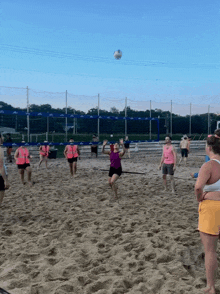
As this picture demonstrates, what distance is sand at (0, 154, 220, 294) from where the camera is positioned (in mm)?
2877

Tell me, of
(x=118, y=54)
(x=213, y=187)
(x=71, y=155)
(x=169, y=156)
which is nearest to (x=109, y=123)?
(x=118, y=54)

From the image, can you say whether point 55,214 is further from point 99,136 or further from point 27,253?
point 99,136

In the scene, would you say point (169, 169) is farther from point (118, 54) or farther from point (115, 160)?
point (118, 54)

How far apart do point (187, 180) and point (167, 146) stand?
2.06 metres

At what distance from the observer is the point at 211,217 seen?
2.42 meters

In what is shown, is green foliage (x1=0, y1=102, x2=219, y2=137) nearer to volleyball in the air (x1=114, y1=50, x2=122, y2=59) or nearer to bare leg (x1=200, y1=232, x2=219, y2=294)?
volleyball in the air (x1=114, y1=50, x2=122, y2=59)

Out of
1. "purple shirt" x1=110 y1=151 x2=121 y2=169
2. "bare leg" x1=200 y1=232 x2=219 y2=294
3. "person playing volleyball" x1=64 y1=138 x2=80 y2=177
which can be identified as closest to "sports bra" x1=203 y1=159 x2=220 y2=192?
"bare leg" x1=200 y1=232 x2=219 y2=294

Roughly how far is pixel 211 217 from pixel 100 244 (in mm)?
1888

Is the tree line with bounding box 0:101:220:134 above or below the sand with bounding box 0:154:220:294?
above

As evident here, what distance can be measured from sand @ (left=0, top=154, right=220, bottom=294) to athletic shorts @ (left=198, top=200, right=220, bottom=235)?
2.23 feet

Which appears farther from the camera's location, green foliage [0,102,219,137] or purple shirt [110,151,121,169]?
green foliage [0,102,219,137]

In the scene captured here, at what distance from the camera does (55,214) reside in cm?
535

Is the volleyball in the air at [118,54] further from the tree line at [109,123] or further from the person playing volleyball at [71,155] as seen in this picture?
the person playing volleyball at [71,155]

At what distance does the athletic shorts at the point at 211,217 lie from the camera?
7.91 feet
